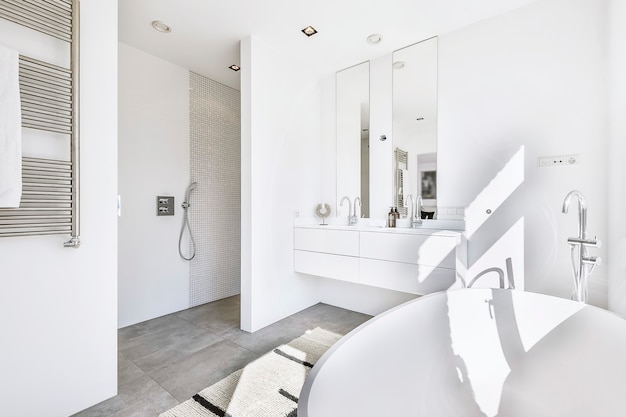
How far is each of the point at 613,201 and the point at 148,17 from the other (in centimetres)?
359

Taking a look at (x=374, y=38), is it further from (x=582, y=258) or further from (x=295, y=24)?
(x=582, y=258)

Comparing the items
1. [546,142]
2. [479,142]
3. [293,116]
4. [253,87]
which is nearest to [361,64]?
[293,116]

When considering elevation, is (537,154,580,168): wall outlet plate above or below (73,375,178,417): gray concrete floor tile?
above

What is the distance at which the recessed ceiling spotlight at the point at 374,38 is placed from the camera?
2.67m

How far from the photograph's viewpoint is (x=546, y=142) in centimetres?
Answer: 217

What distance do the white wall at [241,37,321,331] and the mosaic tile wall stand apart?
979mm

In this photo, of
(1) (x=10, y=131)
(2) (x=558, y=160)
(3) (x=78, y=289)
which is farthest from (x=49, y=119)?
(2) (x=558, y=160)

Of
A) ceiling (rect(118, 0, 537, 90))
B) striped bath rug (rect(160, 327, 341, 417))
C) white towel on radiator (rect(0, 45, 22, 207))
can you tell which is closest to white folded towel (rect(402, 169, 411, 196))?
ceiling (rect(118, 0, 537, 90))

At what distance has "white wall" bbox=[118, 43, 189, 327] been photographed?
2844 mm

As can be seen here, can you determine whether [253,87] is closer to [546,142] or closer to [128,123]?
[128,123]

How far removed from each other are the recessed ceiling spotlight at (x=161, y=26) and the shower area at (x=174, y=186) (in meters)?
0.52

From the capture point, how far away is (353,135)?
10.8 feet

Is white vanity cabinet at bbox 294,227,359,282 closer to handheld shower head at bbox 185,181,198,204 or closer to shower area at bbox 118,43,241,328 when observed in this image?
shower area at bbox 118,43,241,328

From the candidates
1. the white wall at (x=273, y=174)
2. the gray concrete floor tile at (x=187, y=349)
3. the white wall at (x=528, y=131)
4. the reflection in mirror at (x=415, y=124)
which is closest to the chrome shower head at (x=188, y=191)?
the white wall at (x=273, y=174)
